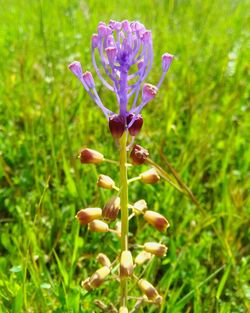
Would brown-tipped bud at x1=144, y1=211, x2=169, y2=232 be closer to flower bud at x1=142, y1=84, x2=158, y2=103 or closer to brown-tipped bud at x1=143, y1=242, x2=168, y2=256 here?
brown-tipped bud at x1=143, y1=242, x2=168, y2=256

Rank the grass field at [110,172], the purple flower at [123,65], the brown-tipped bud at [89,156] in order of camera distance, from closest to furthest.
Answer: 1. the purple flower at [123,65]
2. the brown-tipped bud at [89,156]
3. the grass field at [110,172]

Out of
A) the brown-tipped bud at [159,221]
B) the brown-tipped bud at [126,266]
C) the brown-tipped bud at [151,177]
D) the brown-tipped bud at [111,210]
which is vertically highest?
the brown-tipped bud at [151,177]

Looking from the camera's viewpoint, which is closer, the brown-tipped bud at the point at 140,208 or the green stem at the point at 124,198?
the green stem at the point at 124,198

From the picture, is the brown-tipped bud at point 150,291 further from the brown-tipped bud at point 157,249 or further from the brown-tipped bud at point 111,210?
the brown-tipped bud at point 111,210

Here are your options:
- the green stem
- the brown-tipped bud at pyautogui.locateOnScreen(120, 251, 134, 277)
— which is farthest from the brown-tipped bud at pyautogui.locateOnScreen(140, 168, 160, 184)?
the brown-tipped bud at pyautogui.locateOnScreen(120, 251, 134, 277)

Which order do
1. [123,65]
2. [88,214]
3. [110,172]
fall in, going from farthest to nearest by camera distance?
[110,172] → [88,214] → [123,65]

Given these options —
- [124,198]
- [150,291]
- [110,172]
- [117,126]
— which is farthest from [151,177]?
[110,172]

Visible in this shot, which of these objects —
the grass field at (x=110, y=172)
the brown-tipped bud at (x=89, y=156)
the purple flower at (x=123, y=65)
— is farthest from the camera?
the grass field at (x=110, y=172)

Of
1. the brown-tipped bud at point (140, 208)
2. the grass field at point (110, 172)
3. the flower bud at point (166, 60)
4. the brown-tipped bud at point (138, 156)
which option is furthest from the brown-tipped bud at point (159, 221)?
the flower bud at point (166, 60)

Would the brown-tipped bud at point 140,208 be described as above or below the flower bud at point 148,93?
below

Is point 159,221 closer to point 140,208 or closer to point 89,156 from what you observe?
point 140,208
